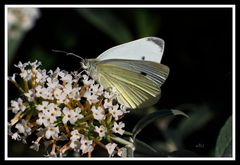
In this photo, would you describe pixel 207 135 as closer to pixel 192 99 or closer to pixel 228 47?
pixel 192 99

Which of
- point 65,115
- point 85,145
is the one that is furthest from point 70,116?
point 85,145

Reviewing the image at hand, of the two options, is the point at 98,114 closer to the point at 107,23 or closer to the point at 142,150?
the point at 142,150

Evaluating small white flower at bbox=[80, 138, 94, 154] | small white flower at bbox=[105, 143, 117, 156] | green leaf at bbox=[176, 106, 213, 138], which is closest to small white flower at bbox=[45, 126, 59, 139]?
small white flower at bbox=[80, 138, 94, 154]

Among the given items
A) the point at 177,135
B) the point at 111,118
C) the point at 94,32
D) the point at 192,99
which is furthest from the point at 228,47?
the point at 111,118

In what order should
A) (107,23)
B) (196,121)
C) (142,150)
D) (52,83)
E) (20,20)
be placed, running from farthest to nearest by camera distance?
(20,20) → (107,23) → (196,121) → (142,150) → (52,83)

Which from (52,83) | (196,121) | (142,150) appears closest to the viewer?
(52,83)

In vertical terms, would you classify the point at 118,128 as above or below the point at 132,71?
below
